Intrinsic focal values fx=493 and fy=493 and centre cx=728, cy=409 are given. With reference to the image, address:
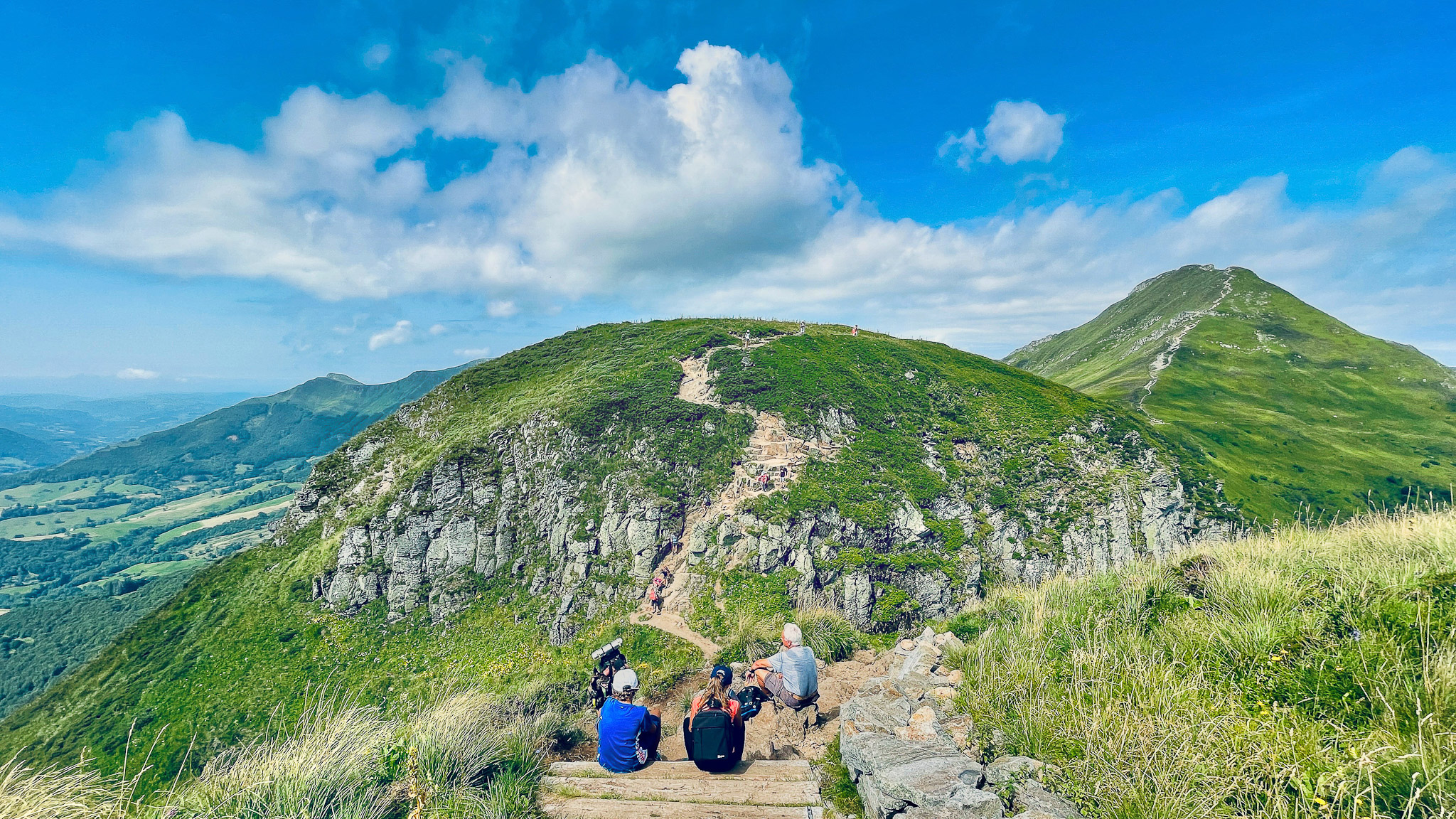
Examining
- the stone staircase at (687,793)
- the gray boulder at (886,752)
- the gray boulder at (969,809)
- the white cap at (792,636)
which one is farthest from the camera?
the white cap at (792,636)

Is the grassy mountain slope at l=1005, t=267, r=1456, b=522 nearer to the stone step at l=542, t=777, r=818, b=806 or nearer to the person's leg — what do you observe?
the stone step at l=542, t=777, r=818, b=806

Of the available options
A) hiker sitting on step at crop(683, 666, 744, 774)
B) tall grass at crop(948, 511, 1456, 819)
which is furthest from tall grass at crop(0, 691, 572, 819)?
tall grass at crop(948, 511, 1456, 819)

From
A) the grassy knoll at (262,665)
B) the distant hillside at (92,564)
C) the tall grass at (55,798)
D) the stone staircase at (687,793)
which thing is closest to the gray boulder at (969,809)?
the stone staircase at (687,793)

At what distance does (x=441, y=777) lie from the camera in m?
5.39

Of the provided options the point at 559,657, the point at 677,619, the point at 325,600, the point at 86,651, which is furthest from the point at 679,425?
the point at 86,651

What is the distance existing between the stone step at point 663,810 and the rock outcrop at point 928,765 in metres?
0.84

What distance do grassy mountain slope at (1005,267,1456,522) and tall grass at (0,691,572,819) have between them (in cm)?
5713

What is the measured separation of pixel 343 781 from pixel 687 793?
12.0 ft

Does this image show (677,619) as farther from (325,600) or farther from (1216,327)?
(1216,327)

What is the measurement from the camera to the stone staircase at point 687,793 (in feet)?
18.0

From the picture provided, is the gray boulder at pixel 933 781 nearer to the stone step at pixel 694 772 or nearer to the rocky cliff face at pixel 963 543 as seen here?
the stone step at pixel 694 772

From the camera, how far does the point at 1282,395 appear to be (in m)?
68.7

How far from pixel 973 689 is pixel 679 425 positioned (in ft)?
92.5

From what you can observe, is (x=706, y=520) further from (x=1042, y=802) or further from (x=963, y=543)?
(x=1042, y=802)
